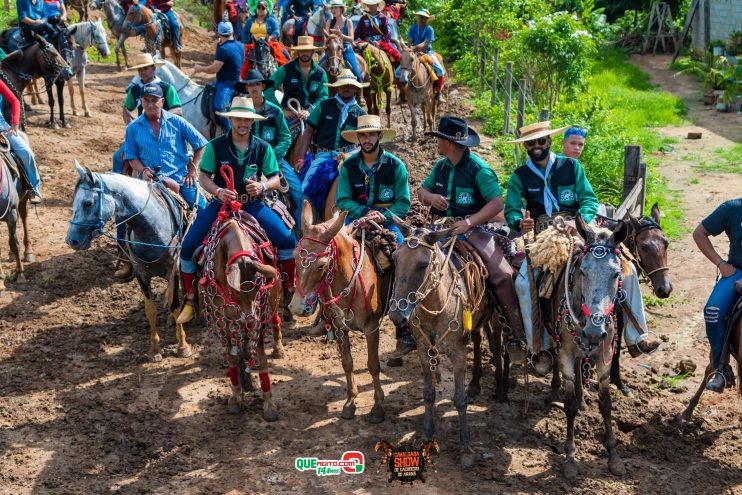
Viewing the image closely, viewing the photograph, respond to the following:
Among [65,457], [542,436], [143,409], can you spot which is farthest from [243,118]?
[542,436]

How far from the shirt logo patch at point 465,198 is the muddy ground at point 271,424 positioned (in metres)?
1.95

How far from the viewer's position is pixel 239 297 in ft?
26.1

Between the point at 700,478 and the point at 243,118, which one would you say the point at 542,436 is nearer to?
the point at 700,478

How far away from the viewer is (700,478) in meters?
7.22

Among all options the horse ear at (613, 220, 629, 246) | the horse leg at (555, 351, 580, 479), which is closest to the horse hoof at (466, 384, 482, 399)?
the horse leg at (555, 351, 580, 479)

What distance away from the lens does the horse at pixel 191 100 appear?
14672 millimetres

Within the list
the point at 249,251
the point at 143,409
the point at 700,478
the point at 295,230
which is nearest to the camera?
the point at 700,478

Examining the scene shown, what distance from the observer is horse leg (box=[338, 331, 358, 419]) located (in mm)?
8156

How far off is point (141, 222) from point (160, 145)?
3.47ft

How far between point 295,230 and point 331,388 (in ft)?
7.96

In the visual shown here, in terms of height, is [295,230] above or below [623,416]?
above

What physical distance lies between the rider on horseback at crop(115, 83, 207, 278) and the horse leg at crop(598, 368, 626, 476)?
5233 millimetres

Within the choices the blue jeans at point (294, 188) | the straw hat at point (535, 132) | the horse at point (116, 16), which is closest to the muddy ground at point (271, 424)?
the blue jeans at point (294, 188)

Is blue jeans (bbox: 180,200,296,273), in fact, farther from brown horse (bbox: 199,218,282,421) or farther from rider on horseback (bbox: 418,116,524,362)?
rider on horseback (bbox: 418,116,524,362)
